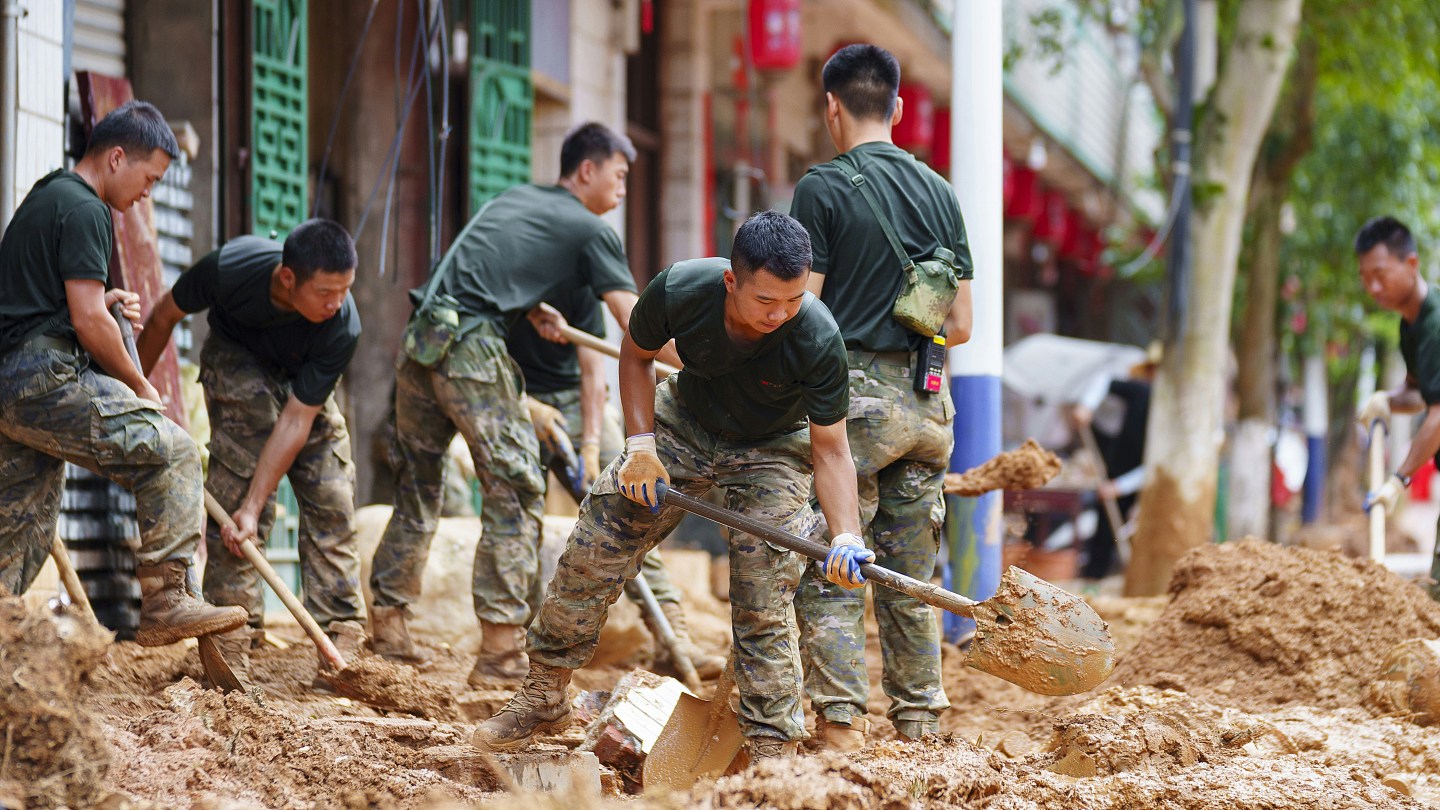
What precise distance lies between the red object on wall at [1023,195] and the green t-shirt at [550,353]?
47.1 feet

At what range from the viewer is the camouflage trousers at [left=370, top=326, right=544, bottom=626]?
5766 mm

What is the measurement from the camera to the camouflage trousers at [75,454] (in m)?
4.65

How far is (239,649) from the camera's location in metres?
5.31

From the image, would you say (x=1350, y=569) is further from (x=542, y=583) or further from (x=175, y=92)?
(x=175, y=92)

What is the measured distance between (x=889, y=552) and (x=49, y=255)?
2.80 m

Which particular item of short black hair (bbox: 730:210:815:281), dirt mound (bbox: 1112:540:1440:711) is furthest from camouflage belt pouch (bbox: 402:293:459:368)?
dirt mound (bbox: 1112:540:1440:711)

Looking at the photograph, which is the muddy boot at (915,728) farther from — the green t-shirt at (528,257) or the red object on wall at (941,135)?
the red object on wall at (941,135)

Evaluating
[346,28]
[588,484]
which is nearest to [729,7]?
[346,28]

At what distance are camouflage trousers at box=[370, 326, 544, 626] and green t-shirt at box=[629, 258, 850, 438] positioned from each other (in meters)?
1.55

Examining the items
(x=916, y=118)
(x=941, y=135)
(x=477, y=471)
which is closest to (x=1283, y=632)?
(x=477, y=471)

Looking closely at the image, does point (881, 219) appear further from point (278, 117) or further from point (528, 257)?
point (278, 117)

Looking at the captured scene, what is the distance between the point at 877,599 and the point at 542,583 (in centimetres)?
201

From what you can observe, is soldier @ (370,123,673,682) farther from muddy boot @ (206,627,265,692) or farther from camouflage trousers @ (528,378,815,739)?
camouflage trousers @ (528,378,815,739)

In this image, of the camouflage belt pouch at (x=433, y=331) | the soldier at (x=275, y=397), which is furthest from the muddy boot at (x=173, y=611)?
the camouflage belt pouch at (x=433, y=331)
